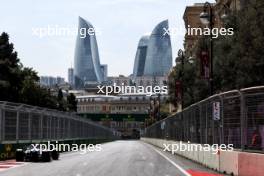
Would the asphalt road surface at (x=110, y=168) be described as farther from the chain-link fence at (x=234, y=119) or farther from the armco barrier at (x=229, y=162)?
the chain-link fence at (x=234, y=119)

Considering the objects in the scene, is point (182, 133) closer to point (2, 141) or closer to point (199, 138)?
point (199, 138)

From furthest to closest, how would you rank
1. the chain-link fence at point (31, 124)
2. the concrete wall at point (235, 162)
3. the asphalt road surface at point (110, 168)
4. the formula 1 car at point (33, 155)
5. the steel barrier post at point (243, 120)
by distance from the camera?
the chain-link fence at point (31, 124) < the formula 1 car at point (33, 155) < the asphalt road surface at point (110, 168) < the steel barrier post at point (243, 120) < the concrete wall at point (235, 162)

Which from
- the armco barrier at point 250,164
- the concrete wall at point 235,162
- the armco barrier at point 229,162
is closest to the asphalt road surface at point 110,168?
the concrete wall at point 235,162

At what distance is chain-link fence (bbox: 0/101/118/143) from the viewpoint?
36688 mm

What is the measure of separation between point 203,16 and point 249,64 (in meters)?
10.5

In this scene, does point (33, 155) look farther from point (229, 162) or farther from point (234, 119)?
point (234, 119)

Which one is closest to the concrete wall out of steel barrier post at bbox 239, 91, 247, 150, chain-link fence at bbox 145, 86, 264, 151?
chain-link fence at bbox 145, 86, 264, 151

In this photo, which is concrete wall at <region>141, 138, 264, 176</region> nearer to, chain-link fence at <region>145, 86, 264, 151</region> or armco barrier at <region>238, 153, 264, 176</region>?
armco barrier at <region>238, 153, 264, 176</region>

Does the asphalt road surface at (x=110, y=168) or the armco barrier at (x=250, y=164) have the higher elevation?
the armco barrier at (x=250, y=164)

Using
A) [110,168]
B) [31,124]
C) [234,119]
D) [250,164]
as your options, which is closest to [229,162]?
[234,119]

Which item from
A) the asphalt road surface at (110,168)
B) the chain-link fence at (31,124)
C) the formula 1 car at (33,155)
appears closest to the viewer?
the asphalt road surface at (110,168)

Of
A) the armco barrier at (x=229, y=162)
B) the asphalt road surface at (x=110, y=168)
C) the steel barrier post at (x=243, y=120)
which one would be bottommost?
the asphalt road surface at (x=110, y=168)

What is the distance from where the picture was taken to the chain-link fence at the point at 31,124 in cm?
3669

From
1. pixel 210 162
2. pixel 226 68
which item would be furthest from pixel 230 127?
pixel 226 68
